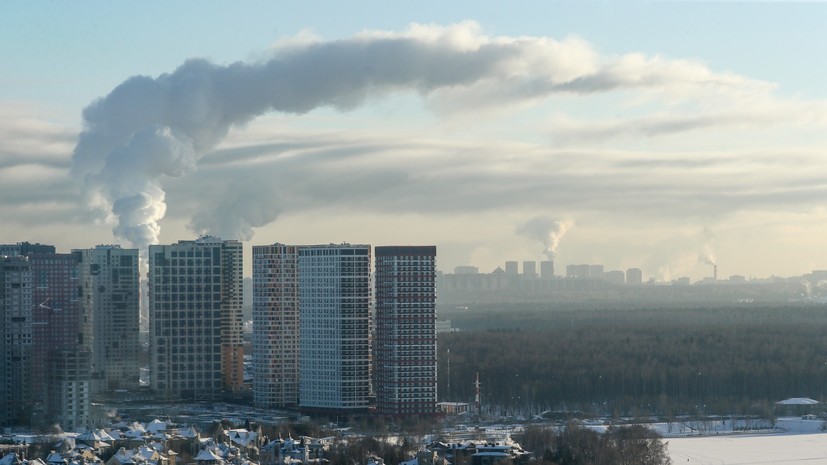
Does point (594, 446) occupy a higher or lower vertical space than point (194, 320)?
lower

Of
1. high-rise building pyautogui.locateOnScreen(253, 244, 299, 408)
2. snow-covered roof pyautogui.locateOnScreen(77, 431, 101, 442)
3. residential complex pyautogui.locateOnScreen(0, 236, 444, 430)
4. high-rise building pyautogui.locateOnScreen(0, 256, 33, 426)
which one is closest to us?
snow-covered roof pyautogui.locateOnScreen(77, 431, 101, 442)

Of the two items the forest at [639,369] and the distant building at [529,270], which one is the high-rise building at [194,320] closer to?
the forest at [639,369]

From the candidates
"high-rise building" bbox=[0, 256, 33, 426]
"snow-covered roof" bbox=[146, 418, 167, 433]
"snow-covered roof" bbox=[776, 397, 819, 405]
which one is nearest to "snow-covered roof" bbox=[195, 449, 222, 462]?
"snow-covered roof" bbox=[146, 418, 167, 433]

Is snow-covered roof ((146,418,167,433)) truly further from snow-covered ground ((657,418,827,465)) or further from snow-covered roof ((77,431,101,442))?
snow-covered ground ((657,418,827,465))

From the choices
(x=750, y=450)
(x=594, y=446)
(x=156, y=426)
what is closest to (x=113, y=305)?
(x=156, y=426)

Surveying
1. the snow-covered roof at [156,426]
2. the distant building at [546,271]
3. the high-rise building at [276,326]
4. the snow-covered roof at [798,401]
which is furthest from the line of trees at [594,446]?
the distant building at [546,271]

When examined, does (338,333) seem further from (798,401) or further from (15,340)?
(798,401)
